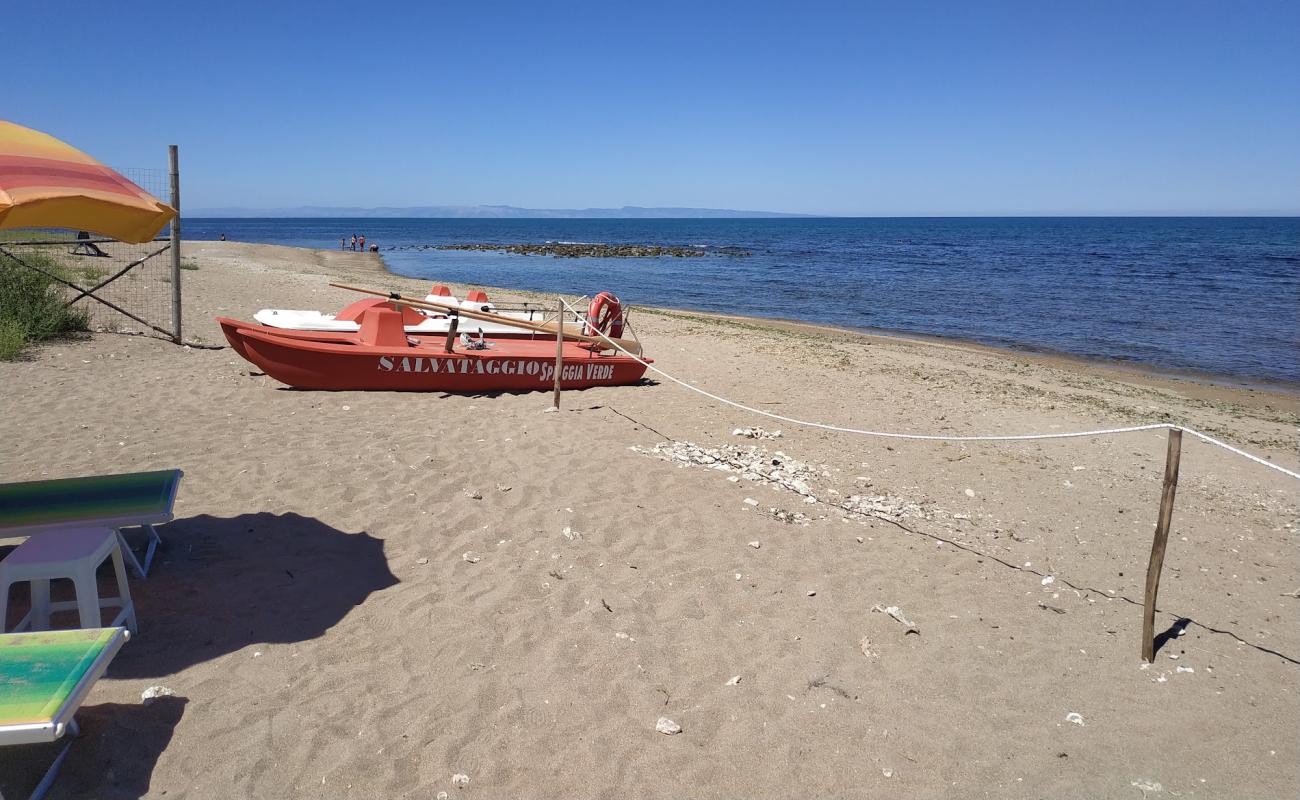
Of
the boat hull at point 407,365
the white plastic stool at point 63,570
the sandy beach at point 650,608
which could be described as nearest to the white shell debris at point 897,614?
the sandy beach at point 650,608

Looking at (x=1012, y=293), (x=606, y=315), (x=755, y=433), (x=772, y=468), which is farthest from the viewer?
(x=1012, y=293)

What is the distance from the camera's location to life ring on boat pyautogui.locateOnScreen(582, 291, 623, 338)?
10.6 m

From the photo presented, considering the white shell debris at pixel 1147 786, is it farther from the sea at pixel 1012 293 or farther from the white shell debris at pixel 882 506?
the sea at pixel 1012 293

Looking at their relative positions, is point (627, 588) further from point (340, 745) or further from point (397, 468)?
point (397, 468)

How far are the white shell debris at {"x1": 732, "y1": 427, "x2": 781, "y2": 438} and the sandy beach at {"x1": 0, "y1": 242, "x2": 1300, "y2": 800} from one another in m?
0.12

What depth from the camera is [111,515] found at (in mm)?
4020

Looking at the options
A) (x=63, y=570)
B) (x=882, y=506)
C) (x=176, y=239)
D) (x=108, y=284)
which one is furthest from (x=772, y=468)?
(x=108, y=284)

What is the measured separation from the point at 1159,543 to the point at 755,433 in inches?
173

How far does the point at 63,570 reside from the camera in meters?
3.43

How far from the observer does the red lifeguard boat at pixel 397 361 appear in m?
8.37

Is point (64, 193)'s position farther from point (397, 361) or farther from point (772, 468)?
point (772, 468)

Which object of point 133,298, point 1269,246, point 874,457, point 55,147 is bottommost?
point 874,457

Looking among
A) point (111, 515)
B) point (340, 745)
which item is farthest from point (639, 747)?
Answer: point (111, 515)

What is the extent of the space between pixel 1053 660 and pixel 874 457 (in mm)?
3445
